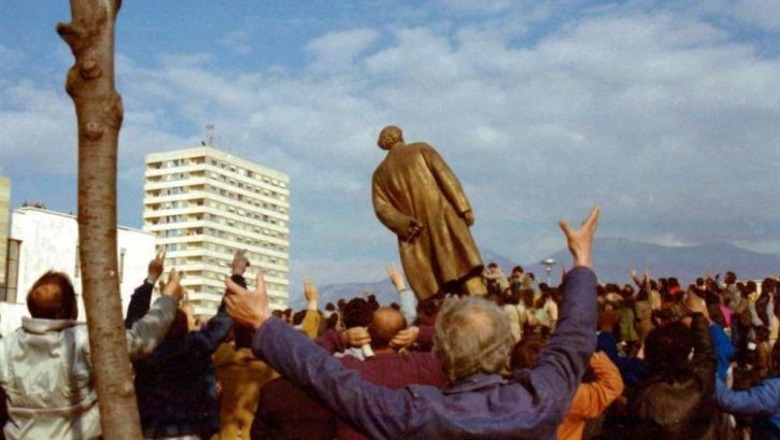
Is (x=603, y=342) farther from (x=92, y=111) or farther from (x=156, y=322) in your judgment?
(x=92, y=111)

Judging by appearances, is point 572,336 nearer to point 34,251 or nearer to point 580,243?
point 580,243

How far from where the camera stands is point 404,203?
36.6ft

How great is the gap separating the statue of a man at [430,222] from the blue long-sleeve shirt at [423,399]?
7.37 metres

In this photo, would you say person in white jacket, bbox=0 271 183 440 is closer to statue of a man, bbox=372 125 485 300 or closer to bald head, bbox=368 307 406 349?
bald head, bbox=368 307 406 349

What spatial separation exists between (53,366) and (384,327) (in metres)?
1.71

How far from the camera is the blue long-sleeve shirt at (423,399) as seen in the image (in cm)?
339

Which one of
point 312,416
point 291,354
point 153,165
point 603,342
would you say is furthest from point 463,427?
point 153,165

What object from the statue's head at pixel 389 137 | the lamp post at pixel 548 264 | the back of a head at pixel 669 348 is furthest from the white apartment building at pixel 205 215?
the back of a head at pixel 669 348

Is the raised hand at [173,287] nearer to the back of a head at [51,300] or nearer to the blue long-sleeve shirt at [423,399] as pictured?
the back of a head at [51,300]

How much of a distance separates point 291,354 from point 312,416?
2895mm

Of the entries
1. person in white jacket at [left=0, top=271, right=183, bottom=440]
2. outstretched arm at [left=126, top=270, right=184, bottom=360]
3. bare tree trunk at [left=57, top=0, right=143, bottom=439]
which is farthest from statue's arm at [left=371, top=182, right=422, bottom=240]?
bare tree trunk at [left=57, top=0, right=143, bottom=439]

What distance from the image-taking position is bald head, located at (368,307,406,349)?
5.84 meters

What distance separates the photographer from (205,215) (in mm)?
139500

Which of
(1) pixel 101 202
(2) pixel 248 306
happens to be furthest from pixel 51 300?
(2) pixel 248 306
